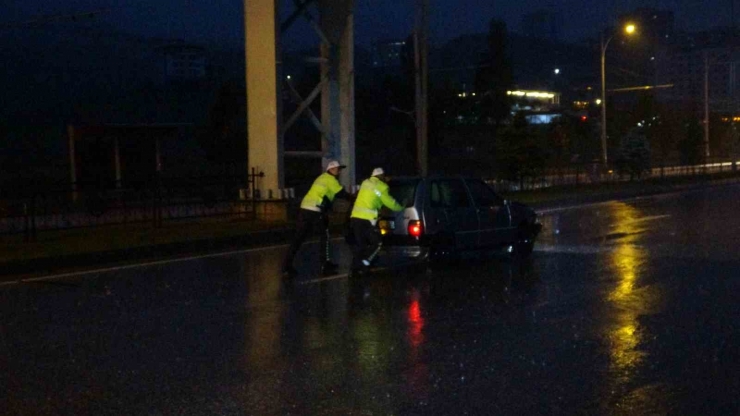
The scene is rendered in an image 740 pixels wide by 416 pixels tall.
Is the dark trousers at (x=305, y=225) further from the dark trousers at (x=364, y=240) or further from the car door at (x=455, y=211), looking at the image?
the car door at (x=455, y=211)

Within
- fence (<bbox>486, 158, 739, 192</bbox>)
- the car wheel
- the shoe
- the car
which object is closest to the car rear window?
the car

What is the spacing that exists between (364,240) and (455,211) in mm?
1810

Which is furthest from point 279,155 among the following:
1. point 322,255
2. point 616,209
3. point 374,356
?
point 374,356

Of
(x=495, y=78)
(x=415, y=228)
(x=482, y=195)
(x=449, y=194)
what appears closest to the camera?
(x=415, y=228)

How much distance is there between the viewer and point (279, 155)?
2389cm

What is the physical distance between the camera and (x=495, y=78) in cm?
7250

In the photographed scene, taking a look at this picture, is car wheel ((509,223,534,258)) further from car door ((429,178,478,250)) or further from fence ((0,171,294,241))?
fence ((0,171,294,241))

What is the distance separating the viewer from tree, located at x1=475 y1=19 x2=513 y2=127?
2788 inches

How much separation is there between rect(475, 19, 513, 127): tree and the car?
54741mm

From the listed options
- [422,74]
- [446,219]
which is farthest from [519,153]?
[446,219]

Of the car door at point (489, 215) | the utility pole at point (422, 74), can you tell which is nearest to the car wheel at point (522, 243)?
the car door at point (489, 215)

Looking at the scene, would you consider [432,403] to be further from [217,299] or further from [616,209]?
[616,209]

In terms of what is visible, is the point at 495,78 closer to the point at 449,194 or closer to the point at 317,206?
the point at 449,194

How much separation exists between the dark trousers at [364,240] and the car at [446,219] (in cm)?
65
